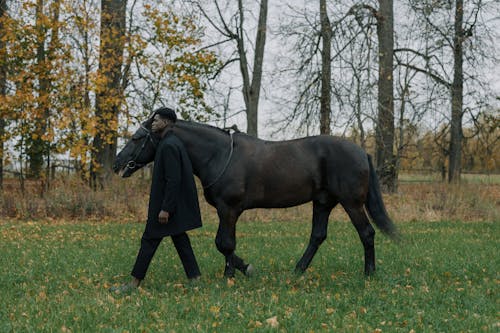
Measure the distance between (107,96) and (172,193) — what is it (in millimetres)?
13569

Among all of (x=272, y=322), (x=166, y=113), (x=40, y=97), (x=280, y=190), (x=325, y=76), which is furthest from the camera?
(x=325, y=76)

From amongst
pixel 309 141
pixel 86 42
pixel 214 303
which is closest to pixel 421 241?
pixel 309 141

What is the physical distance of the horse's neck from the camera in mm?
8148

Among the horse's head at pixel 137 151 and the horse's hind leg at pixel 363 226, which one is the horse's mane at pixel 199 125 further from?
the horse's hind leg at pixel 363 226

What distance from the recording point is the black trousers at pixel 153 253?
767 centimetres

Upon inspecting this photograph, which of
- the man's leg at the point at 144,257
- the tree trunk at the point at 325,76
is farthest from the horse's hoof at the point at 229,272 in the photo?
the tree trunk at the point at 325,76

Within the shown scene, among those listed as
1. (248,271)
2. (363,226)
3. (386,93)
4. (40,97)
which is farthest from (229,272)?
(386,93)

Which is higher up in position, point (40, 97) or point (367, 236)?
point (40, 97)

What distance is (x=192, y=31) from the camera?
73.7 feet

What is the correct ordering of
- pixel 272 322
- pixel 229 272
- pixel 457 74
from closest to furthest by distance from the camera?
pixel 272 322, pixel 229 272, pixel 457 74

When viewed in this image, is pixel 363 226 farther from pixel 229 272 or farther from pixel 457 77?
pixel 457 77

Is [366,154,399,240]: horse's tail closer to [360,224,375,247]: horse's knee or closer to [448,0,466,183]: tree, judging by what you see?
[360,224,375,247]: horse's knee

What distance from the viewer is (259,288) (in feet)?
25.4

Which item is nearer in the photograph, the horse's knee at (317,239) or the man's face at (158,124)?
the man's face at (158,124)
